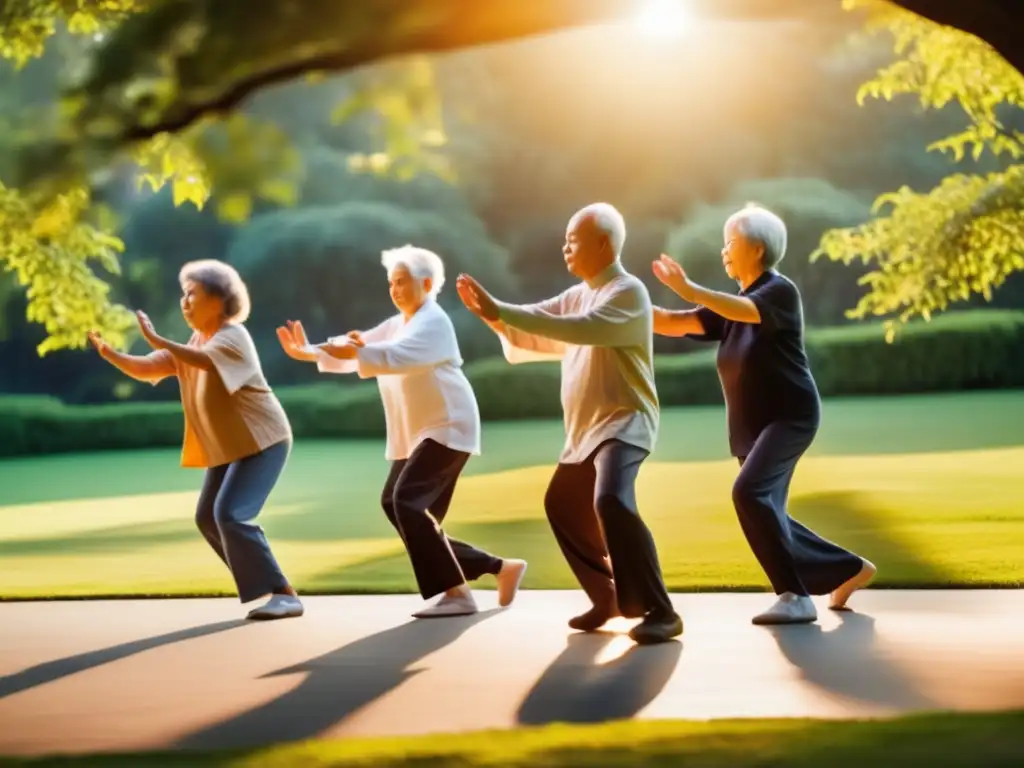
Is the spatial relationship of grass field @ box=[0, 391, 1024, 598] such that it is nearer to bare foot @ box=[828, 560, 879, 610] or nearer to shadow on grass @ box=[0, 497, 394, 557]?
shadow on grass @ box=[0, 497, 394, 557]

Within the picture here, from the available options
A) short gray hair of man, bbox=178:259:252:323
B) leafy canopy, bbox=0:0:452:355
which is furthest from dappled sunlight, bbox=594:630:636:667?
short gray hair of man, bbox=178:259:252:323

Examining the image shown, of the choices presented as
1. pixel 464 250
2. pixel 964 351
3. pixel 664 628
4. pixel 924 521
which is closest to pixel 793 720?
pixel 664 628

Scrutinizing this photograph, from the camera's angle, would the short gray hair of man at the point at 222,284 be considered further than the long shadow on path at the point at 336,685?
Yes

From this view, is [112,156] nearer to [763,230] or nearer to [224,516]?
[763,230]

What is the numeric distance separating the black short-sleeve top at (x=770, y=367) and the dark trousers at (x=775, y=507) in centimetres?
7

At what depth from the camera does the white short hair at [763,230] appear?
8.43 meters

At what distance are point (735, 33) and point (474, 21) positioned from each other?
31629 mm

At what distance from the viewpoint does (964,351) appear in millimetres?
29641

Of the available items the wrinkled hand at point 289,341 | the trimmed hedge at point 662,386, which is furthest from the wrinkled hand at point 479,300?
the trimmed hedge at point 662,386

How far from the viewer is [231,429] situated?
363 inches

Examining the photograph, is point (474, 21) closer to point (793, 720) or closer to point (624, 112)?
point (793, 720)

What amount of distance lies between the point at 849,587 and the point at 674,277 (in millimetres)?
2022

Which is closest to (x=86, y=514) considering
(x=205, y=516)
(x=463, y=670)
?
(x=205, y=516)

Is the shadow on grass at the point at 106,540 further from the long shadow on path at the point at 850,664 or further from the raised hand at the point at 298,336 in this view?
the long shadow on path at the point at 850,664
